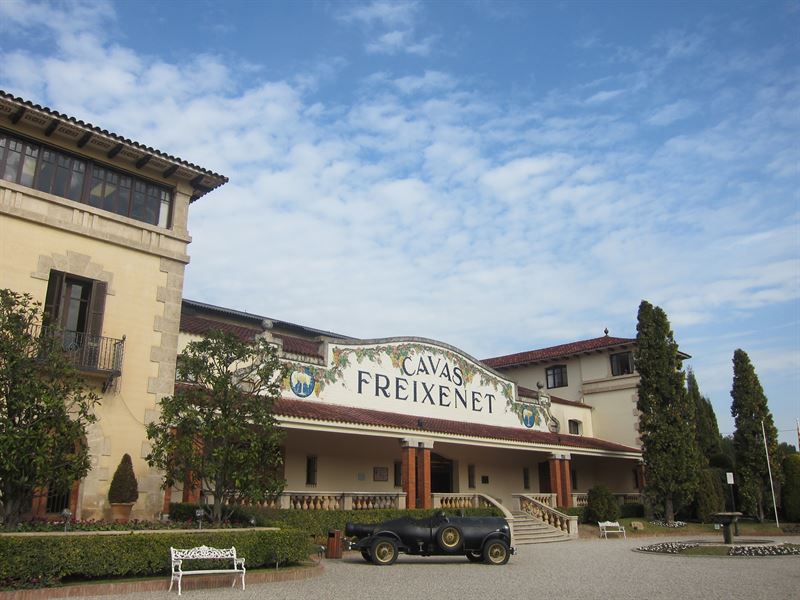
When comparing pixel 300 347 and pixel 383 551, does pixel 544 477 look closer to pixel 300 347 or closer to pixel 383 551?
pixel 300 347

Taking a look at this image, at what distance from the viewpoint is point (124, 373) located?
52.3 ft

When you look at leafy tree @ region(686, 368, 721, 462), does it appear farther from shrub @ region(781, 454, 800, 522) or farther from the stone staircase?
the stone staircase

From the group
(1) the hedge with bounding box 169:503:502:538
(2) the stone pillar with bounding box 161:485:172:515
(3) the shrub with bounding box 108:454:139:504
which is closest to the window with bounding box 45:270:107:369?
(3) the shrub with bounding box 108:454:139:504

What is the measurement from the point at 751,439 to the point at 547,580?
Answer: 77.4 ft

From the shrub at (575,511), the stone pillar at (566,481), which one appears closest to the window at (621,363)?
the stone pillar at (566,481)

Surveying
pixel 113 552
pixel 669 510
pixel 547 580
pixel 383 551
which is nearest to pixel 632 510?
pixel 669 510

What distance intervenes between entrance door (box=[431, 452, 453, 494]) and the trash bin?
1121 cm

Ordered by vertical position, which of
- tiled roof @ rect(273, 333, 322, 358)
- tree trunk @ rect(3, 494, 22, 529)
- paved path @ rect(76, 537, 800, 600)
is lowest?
paved path @ rect(76, 537, 800, 600)

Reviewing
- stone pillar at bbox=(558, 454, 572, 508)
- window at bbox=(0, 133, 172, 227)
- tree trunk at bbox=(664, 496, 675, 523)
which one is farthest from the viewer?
tree trunk at bbox=(664, 496, 675, 523)

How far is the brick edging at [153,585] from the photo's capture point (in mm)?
10219

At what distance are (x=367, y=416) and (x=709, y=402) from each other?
36.8 m

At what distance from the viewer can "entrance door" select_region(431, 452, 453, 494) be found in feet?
91.8

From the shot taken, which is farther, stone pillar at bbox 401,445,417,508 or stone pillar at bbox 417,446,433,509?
stone pillar at bbox 417,446,433,509

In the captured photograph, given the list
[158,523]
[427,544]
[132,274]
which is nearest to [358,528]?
[427,544]
